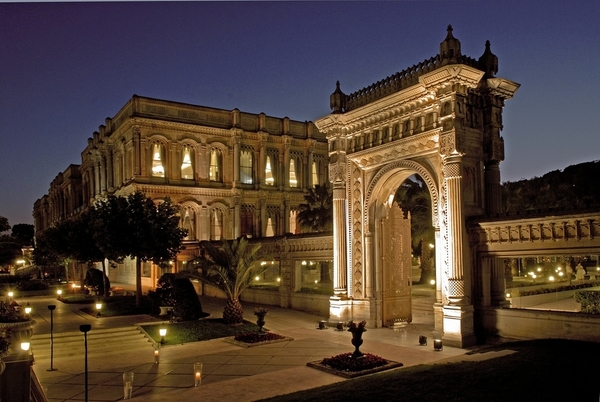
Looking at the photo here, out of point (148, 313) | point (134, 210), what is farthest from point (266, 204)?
point (148, 313)

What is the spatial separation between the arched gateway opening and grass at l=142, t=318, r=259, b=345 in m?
3.47

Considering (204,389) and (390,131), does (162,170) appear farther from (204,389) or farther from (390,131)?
(204,389)

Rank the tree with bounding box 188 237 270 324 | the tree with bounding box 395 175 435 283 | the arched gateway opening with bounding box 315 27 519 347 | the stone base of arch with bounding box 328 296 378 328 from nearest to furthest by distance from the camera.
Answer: the arched gateway opening with bounding box 315 27 519 347, the stone base of arch with bounding box 328 296 378 328, the tree with bounding box 188 237 270 324, the tree with bounding box 395 175 435 283

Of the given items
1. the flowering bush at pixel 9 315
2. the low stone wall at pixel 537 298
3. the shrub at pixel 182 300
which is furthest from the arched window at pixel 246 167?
the flowering bush at pixel 9 315

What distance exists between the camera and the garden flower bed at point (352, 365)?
39.0 ft

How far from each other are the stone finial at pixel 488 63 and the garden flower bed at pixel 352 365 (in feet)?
30.0

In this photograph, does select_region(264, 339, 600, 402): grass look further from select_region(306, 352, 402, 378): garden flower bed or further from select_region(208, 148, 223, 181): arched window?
select_region(208, 148, 223, 181): arched window

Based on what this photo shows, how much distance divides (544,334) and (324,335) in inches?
262

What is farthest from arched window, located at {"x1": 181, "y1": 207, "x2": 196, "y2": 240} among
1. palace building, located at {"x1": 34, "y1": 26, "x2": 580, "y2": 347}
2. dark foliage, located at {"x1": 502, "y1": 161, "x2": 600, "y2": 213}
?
dark foliage, located at {"x1": 502, "y1": 161, "x2": 600, "y2": 213}

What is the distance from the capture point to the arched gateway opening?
14961 millimetres

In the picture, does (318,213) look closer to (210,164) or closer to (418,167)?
(210,164)

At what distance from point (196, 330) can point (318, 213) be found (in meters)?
17.4

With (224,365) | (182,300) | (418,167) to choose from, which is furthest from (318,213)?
(224,365)

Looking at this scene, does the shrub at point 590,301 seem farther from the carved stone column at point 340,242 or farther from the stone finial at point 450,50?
the stone finial at point 450,50
